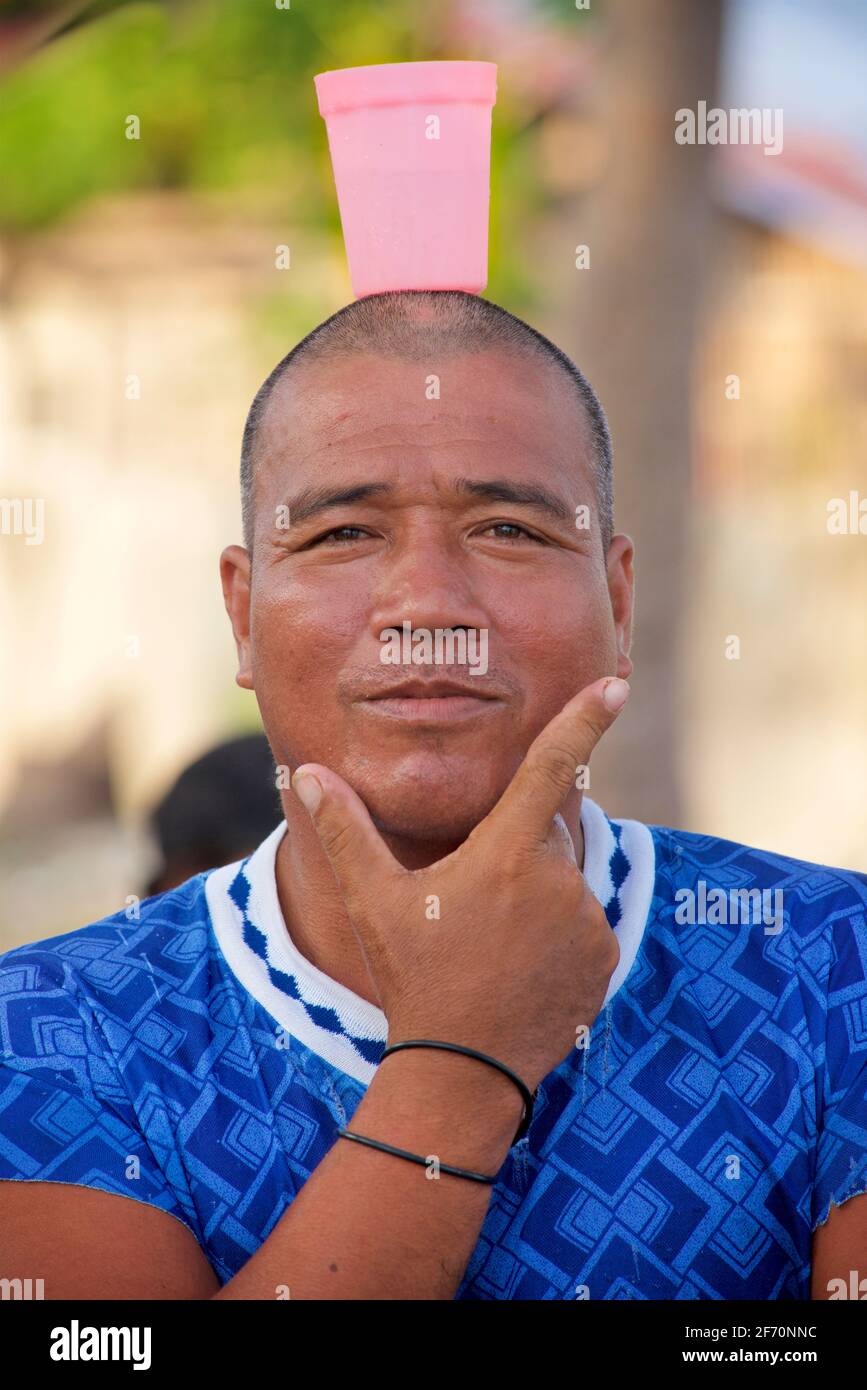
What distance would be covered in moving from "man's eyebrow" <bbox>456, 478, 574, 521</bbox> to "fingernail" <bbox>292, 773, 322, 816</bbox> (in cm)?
50

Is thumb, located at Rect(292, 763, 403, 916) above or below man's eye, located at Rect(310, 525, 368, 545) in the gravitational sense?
below

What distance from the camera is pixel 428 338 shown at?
247 centimetres

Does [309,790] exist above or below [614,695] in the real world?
below

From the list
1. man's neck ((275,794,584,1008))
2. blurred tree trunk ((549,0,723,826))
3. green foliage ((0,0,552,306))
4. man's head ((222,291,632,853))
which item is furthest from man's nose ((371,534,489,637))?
green foliage ((0,0,552,306))

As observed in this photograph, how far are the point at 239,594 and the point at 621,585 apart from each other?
2.21ft

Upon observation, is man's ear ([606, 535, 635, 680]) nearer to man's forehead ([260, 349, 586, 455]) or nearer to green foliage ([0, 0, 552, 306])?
man's forehead ([260, 349, 586, 455])

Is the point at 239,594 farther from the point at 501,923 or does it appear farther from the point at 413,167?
the point at 501,923

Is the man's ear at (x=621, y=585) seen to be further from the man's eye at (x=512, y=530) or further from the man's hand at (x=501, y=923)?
the man's hand at (x=501, y=923)

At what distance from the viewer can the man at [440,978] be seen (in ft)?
6.52

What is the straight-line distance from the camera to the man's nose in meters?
2.22

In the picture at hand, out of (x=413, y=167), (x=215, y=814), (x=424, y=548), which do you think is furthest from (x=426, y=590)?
(x=215, y=814)

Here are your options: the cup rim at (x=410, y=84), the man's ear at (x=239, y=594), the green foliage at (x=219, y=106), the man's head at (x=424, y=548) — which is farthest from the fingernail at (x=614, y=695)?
the green foliage at (x=219, y=106)

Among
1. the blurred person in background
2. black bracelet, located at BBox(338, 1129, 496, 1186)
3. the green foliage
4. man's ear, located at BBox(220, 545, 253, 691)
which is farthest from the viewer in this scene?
the green foliage

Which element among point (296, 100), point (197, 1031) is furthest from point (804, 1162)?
point (296, 100)
